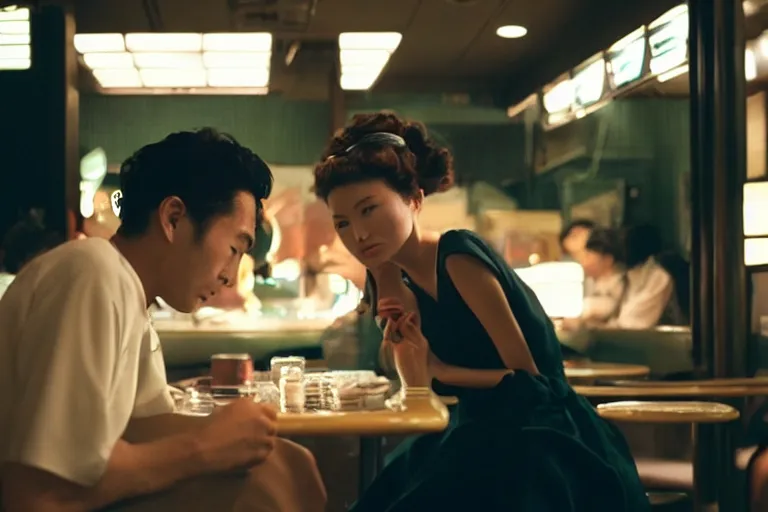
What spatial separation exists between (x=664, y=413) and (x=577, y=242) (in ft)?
1.49

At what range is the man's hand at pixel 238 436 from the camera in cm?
142

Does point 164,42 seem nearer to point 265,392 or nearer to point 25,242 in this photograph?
point 25,242

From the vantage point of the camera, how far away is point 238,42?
2.00m

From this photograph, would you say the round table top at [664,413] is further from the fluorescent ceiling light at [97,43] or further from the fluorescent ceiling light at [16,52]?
the fluorescent ceiling light at [16,52]

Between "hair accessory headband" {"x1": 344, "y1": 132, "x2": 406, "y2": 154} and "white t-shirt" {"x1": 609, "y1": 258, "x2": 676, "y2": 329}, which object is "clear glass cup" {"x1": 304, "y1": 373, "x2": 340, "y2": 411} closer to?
"hair accessory headband" {"x1": 344, "y1": 132, "x2": 406, "y2": 154}

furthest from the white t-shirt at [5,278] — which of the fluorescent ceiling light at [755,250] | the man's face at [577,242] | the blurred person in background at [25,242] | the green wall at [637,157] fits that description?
the fluorescent ceiling light at [755,250]

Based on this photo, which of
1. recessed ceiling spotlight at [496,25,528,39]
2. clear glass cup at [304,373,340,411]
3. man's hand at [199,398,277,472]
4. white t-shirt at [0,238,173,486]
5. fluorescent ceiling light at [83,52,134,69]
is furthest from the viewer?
recessed ceiling spotlight at [496,25,528,39]

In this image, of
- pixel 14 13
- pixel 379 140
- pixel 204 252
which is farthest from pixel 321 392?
pixel 14 13

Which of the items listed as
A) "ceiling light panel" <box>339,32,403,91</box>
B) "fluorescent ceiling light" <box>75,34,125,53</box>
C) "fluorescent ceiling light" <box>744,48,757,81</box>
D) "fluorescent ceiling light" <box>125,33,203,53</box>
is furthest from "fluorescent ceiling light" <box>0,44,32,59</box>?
"fluorescent ceiling light" <box>744,48,757,81</box>

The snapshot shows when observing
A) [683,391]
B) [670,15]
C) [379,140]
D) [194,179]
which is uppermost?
[670,15]

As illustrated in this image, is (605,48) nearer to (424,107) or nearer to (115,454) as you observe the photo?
(424,107)

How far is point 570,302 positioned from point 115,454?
115 centimetres

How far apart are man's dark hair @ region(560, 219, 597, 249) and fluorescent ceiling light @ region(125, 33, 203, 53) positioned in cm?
97

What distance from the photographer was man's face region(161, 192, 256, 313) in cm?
150
